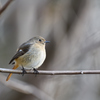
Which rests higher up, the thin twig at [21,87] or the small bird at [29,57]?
the small bird at [29,57]

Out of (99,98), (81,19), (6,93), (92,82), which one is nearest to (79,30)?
(81,19)

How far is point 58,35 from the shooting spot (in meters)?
5.37

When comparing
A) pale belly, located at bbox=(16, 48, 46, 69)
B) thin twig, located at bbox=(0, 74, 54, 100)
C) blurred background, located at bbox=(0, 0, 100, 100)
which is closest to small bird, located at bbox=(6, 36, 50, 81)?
pale belly, located at bbox=(16, 48, 46, 69)

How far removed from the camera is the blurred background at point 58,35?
505 cm

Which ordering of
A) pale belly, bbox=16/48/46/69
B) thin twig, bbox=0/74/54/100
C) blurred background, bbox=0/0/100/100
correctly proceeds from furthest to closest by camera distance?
1. blurred background, bbox=0/0/100/100
2. thin twig, bbox=0/74/54/100
3. pale belly, bbox=16/48/46/69

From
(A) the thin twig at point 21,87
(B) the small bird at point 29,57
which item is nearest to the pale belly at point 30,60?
(B) the small bird at point 29,57

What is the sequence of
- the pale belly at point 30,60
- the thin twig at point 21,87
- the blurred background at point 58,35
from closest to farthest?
the pale belly at point 30,60 → the thin twig at point 21,87 → the blurred background at point 58,35

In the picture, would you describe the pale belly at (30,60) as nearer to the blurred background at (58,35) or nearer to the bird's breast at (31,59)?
the bird's breast at (31,59)

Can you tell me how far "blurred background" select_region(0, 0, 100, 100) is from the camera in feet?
16.6

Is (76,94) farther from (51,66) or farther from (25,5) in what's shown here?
(25,5)

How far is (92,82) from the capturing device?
19.1ft

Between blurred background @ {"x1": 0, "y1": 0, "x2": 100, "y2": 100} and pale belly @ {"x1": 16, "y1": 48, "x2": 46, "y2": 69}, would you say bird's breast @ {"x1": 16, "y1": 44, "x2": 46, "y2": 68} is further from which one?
blurred background @ {"x1": 0, "y1": 0, "x2": 100, "y2": 100}

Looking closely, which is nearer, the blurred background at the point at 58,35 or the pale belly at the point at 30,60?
the pale belly at the point at 30,60

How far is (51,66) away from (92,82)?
1.44 metres
